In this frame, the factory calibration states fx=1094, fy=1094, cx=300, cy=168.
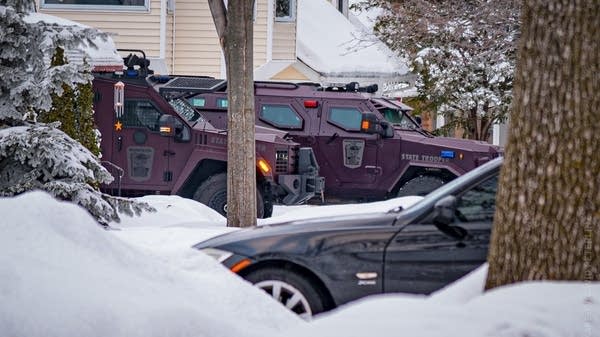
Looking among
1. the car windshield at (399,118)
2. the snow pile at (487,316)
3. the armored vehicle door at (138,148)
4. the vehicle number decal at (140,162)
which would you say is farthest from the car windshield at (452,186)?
the car windshield at (399,118)

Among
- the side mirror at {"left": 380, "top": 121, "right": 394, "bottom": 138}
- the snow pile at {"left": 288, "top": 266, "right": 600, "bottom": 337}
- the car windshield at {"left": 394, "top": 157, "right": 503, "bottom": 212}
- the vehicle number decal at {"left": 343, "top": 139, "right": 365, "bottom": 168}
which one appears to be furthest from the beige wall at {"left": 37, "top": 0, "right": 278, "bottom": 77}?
the snow pile at {"left": 288, "top": 266, "right": 600, "bottom": 337}

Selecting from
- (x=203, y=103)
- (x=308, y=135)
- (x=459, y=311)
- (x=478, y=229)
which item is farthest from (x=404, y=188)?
(x=459, y=311)

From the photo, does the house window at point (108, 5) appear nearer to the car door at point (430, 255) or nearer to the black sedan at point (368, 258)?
the black sedan at point (368, 258)

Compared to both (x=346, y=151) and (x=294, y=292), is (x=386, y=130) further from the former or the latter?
(x=294, y=292)

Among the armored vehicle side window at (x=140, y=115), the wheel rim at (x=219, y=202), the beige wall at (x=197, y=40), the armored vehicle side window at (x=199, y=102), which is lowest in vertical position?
the wheel rim at (x=219, y=202)

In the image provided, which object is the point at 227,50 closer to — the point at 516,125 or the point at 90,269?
the point at 516,125

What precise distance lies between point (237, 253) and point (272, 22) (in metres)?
18.7

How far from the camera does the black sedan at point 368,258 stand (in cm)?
673

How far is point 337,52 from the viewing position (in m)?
29.9

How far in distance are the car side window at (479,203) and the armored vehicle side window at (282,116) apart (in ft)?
36.5

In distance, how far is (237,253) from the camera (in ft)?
22.7

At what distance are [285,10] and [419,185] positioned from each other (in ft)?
32.0

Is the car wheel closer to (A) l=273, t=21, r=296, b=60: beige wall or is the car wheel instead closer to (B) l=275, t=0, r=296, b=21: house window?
(A) l=273, t=21, r=296, b=60: beige wall

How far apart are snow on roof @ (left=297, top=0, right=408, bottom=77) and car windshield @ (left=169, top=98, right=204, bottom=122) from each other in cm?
986
